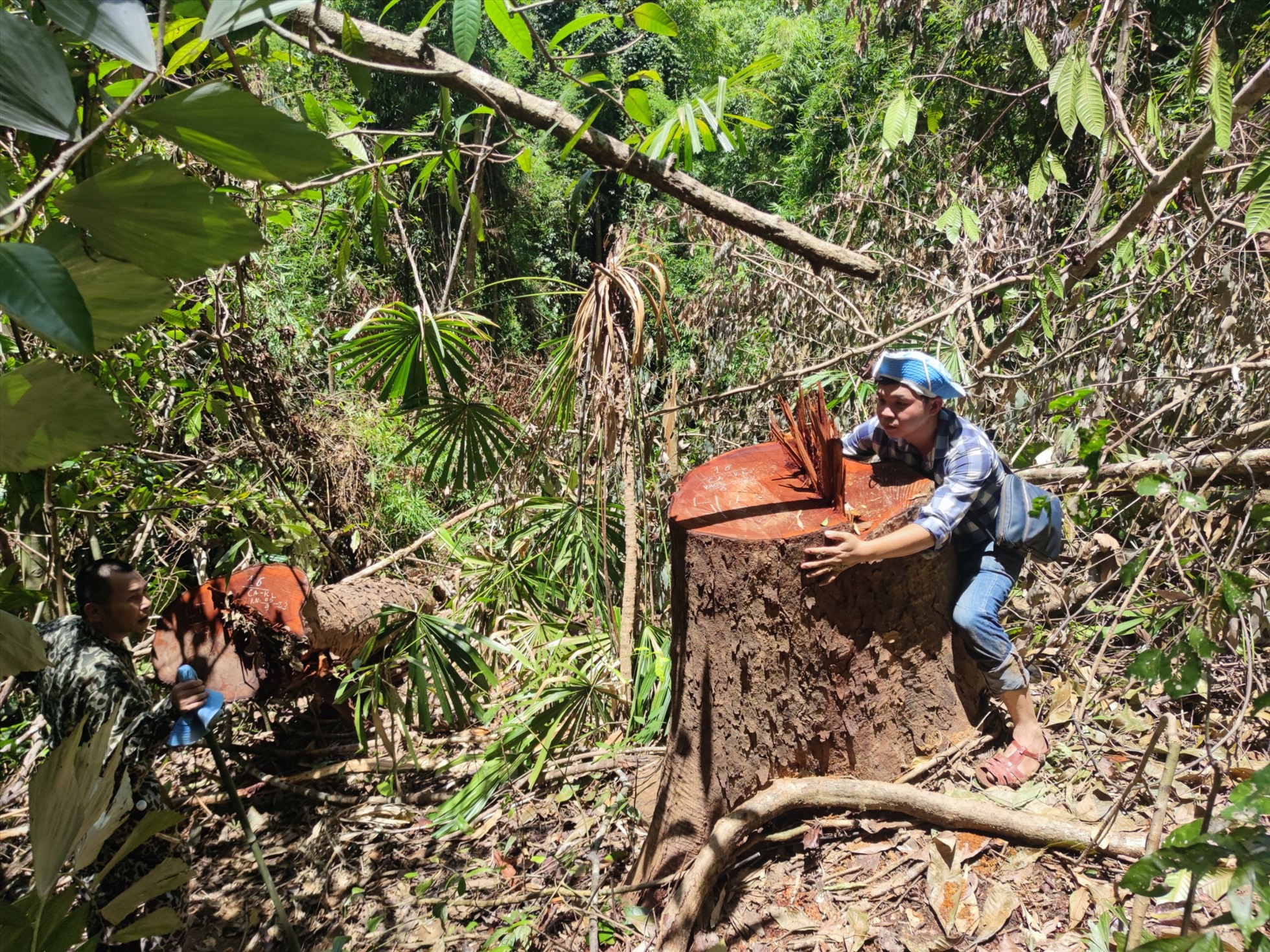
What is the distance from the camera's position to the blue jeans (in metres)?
2.51

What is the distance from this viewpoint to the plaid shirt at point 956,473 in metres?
2.33

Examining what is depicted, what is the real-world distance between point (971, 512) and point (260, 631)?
128 inches

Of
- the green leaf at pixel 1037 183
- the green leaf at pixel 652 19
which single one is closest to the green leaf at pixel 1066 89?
the green leaf at pixel 1037 183

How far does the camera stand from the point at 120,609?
3.08 metres

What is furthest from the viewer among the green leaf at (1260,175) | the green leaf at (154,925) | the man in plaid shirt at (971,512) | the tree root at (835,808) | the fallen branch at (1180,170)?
the man in plaid shirt at (971,512)

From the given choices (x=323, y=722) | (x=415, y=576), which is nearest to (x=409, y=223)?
(x=415, y=576)

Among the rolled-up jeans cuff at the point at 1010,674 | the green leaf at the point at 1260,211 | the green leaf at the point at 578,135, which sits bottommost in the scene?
the rolled-up jeans cuff at the point at 1010,674

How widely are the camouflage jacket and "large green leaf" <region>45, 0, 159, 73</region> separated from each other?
311cm

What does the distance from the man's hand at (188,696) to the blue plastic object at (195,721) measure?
3cm

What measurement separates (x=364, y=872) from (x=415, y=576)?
2.16 m

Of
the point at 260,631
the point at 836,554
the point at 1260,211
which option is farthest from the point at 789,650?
the point at 260,631

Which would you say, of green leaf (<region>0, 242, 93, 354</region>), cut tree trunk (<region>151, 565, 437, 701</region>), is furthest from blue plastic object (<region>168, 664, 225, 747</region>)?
green leaf (<region>0, 242, 93, 354</region>)

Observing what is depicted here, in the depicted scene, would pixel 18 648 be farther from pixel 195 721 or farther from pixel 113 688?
pixel 195 721

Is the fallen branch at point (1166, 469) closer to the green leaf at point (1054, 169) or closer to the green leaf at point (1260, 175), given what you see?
the green leaf at point (1260, 175)
